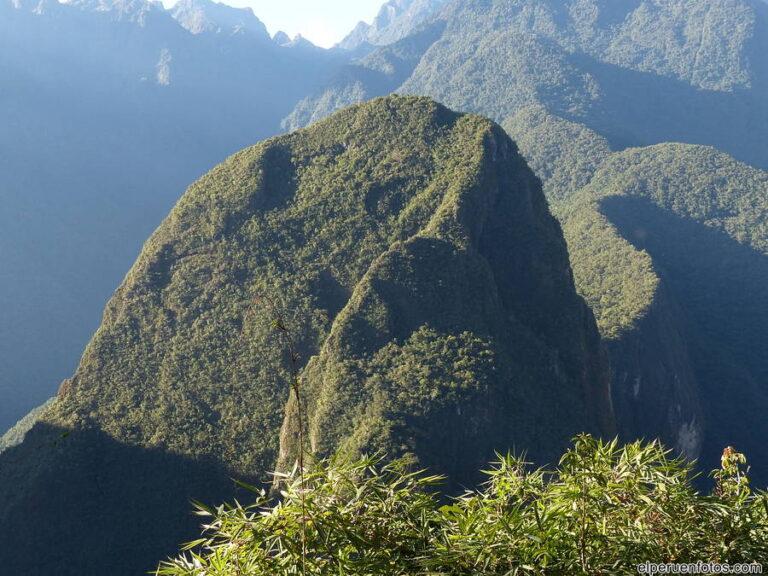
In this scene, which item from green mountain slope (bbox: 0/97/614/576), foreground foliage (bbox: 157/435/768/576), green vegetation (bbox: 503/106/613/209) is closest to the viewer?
foreground foliage (bbox: 157/435/768/576)

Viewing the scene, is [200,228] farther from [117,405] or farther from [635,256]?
[635,256]

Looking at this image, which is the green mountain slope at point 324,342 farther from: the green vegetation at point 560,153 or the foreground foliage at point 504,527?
the green vegetation at point 560,153

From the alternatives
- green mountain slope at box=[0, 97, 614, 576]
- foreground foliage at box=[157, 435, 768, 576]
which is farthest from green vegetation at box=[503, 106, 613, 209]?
foreground foliage at box=[157, 435, 768, 576]

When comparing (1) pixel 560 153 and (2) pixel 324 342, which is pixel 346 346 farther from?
(1) pixel 560 153

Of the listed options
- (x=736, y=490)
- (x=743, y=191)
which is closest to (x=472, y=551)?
(x=736, y=490)

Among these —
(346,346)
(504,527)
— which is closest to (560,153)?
(346,346)

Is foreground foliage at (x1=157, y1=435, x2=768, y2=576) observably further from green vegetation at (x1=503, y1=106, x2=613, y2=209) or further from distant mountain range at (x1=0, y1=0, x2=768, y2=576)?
green vegetation at (x1=503, y1=106, x2=613, y2=209)

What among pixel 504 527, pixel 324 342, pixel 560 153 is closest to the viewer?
pixel 504 527
